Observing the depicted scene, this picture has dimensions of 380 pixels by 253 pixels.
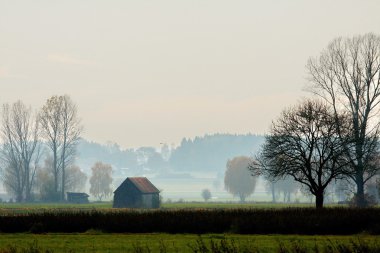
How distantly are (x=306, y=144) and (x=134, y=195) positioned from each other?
53.6 m

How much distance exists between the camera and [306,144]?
63.4 m

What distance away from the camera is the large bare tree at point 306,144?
61375 millimetres

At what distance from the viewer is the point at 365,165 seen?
65125 mm

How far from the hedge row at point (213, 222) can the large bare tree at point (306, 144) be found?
37.1 ft

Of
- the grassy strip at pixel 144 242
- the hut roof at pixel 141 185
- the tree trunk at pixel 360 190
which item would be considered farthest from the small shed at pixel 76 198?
the grassy strip at pixel 144 242

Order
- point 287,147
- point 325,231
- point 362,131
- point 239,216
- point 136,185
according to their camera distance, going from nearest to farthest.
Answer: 1. point 325,231
2. point 239,216
3. point 287,147
4. point 362,131
5. point 136,185

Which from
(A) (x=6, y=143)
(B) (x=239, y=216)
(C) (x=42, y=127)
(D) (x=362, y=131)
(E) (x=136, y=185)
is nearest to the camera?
(B) (x=239, y=216)

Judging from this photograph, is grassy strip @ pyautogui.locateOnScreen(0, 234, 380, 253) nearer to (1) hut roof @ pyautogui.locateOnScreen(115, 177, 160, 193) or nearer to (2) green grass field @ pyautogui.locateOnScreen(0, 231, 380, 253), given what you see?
(2) green grass field @ pyautogui.locateOnScreen(0, 231, 380, 253)

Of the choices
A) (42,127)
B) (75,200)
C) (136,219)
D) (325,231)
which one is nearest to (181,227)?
(136,219)

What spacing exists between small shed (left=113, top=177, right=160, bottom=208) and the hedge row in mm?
61545

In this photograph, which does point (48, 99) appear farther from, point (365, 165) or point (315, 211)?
point (315, 211)

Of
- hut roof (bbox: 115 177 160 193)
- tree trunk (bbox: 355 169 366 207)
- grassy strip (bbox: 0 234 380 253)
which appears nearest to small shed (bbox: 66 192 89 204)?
hut roof (bbox: 115 177 160 193)

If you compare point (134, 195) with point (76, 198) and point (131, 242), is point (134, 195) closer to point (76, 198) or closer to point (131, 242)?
point (76, 198)

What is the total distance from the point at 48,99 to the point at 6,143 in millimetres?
14875
